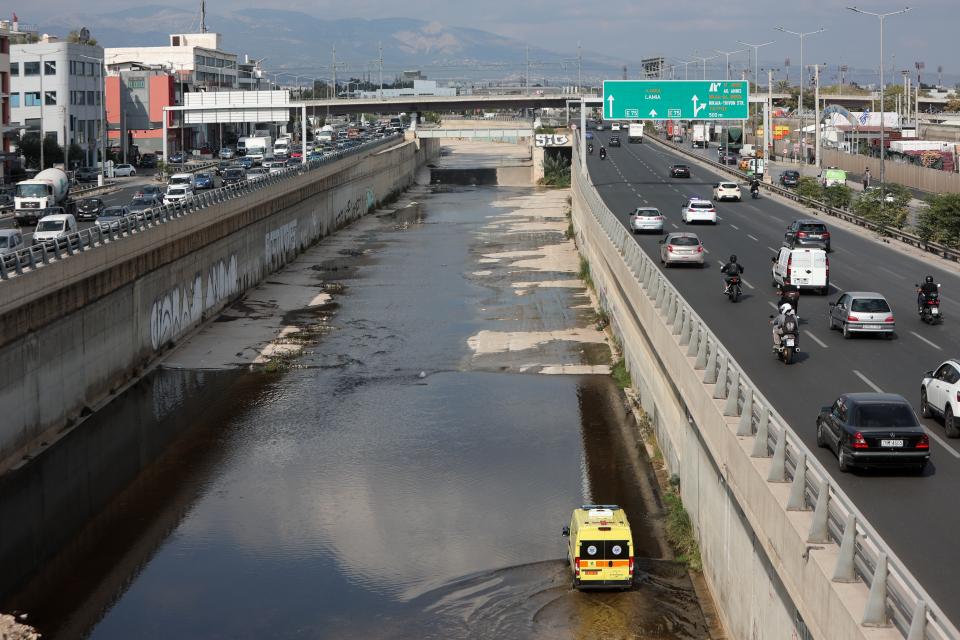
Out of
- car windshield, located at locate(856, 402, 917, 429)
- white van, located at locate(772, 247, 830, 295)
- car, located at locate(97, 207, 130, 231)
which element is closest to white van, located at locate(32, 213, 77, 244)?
car, located at locate(97, 207, 130, 231)

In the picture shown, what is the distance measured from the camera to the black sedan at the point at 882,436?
2334 cm

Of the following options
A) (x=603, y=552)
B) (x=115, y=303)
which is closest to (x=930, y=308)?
(x=603, y=552)

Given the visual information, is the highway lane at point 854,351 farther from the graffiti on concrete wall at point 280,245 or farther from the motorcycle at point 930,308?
the graffiti on concrete wall at point 280,245

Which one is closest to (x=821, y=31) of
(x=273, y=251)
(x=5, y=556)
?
(x=273, y=251)

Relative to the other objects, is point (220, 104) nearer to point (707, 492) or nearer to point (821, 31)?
point (821, 31)

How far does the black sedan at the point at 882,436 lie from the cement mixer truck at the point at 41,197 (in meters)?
56.1

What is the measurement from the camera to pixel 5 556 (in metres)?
32.0

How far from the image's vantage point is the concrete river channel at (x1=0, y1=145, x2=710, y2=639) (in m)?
27.8

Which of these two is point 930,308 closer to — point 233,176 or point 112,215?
point 112,215

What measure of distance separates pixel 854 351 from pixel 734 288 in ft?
31.6

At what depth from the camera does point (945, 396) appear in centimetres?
2703

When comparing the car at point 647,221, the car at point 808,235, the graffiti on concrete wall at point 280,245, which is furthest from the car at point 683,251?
the graffiti on concrete wall at point 280,245

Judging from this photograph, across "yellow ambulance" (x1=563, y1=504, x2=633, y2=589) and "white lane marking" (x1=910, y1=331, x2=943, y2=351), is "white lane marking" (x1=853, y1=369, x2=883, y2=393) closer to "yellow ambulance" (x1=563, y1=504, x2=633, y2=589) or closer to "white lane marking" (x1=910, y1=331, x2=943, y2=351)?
"white lane marking" (x1=910, y1=331, x2=943, y2=351)

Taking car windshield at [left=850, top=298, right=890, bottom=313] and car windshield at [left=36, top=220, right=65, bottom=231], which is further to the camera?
car windshield at [left=36, top=220, right=65, bottom=231]
